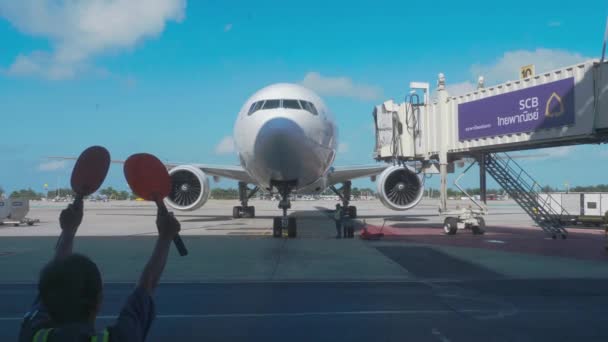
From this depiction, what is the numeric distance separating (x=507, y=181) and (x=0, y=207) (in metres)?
19.1

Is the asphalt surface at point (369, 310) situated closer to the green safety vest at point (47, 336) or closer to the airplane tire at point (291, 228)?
the green safety vest at point (47, 336)

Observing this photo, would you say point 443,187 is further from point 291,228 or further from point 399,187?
point 291,228

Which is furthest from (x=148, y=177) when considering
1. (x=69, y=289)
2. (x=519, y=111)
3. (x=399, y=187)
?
(x=399, y=187)

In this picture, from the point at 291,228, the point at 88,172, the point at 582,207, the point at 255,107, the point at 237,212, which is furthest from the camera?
the point at 237,212

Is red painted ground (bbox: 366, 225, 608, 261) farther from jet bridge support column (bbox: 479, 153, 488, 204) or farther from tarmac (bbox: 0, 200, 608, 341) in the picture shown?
A: jet bridge support column (bbox: 479, 153, 488, 204)

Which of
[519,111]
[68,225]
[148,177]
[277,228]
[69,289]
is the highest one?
[519,111]

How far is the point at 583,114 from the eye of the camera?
1205cm

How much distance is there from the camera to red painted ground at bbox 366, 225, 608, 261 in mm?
12380

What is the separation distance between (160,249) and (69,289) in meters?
0.43

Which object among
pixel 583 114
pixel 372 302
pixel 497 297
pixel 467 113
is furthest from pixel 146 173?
pixel 467 113

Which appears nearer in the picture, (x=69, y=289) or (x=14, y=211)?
(x=69, y=289)

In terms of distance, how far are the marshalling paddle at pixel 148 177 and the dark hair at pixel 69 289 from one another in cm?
45

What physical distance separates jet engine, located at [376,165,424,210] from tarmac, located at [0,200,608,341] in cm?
359

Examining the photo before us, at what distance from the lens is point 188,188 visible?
739 inches
